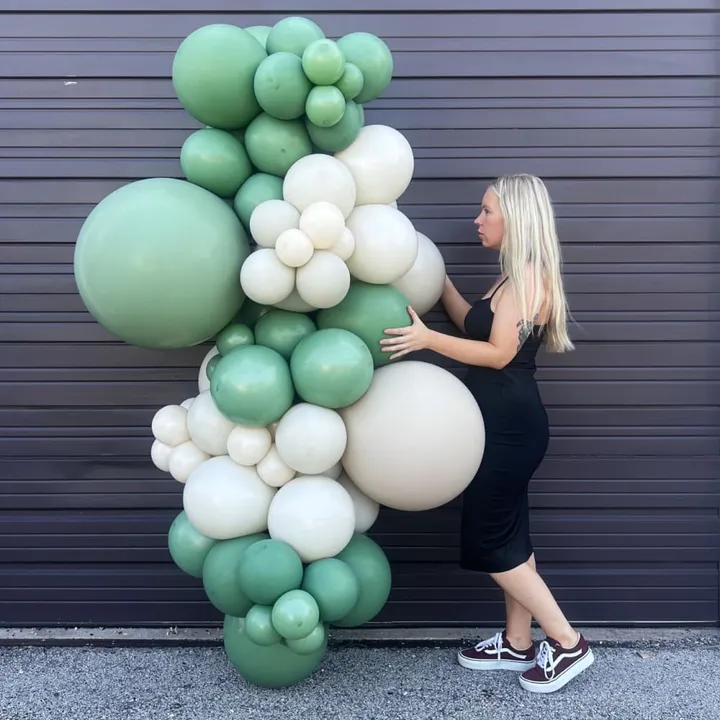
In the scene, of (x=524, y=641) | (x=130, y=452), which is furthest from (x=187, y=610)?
(x=524, y=641)

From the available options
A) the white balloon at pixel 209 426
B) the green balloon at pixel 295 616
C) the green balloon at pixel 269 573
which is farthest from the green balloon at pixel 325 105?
the green balloon at pixel 295 616

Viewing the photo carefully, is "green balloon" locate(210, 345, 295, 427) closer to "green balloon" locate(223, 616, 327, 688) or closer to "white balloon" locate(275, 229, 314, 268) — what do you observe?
"white balloon" locate(275, 229, 314, 268)

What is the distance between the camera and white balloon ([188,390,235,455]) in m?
2.19

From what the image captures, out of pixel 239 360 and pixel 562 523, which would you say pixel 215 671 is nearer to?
pixel 239 360

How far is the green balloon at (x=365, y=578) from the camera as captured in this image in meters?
2.19

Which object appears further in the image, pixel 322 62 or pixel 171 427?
pixel 171 427

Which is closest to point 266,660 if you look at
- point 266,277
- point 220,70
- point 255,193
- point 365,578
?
point 365,578

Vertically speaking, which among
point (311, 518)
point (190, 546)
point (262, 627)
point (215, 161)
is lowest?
point (262, 627)

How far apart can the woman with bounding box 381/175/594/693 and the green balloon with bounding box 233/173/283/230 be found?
0.58m

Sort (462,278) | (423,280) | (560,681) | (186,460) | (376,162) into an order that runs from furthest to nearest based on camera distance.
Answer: (462,278)
(560,681)
(423,280)
(186,460)
(376,162)

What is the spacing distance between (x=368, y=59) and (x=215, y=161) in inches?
22.1

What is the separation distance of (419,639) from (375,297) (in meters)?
1.59

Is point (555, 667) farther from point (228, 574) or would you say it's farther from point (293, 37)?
point (293, 37)

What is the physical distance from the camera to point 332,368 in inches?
79.2
